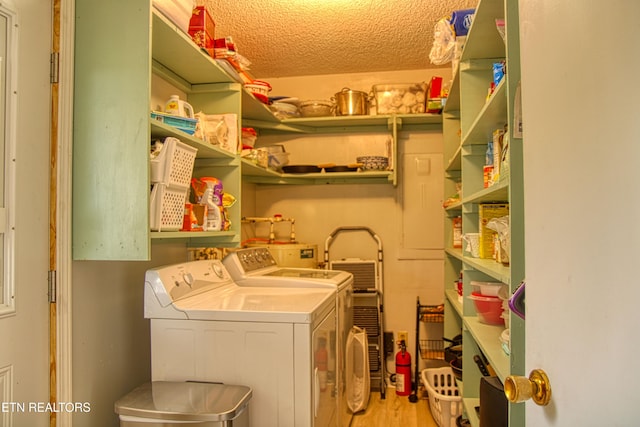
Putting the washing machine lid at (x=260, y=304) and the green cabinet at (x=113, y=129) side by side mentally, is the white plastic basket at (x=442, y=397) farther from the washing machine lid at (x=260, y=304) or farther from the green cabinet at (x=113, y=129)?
the green cabinet at (x=113, y=129)

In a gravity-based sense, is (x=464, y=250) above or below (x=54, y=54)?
below

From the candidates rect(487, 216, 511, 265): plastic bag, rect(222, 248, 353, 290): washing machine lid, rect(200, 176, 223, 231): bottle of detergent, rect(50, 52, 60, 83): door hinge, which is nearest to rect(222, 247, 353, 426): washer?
rect(222, 248, 353, 290): washing machine lid

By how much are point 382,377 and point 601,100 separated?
2.85 meters

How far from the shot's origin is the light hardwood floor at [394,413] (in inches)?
105

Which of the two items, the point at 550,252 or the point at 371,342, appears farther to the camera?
the point at 371,342

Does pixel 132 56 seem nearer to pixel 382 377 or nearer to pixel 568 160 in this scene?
pixel 568 160

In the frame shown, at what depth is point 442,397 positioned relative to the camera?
2.46 metres

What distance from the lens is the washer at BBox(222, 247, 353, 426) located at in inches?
83.9

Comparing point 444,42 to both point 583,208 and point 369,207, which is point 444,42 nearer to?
point 369,207

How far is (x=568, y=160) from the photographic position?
25.5 inches

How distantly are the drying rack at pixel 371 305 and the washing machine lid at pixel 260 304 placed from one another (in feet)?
3.81

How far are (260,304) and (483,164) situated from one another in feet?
4.23

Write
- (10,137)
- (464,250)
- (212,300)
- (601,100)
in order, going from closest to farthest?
1. (601,100)
2. (10,137)
3. (212,300)
4. (464,250)

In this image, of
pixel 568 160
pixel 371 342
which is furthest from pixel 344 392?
pixel 568 160
